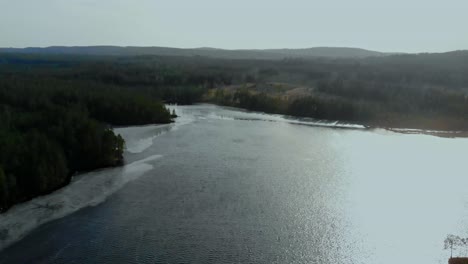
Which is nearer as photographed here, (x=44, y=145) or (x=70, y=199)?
(x=70, y=199)

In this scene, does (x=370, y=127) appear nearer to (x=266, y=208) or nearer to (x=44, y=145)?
(x=266, y=208)

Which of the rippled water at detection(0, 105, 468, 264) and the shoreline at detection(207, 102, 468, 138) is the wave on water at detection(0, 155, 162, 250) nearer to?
the rippled water at detection(0, 105, 468, 264)

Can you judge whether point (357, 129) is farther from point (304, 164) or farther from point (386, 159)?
point (304, 164)

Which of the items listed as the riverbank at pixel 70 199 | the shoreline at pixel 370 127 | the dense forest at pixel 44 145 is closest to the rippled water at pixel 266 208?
the riverbank at pixel 70 199

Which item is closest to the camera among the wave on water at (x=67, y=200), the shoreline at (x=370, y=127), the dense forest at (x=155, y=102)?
the wave on water at (x=67, y=200)

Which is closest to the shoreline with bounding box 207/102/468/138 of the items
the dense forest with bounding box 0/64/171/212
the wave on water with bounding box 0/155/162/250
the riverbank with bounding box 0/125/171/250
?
the dense forest with bounding box 0/64/171/212

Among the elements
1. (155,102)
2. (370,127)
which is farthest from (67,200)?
(370,127)

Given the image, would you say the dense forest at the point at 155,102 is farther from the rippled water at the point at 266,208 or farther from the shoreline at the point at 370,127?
the rippled water at the point at 266,208
